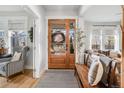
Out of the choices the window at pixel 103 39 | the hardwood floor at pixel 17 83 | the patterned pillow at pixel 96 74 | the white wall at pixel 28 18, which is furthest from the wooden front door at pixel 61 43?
the patterned pillow at pixel 96 74

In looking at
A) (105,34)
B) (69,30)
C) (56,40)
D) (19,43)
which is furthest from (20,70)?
(105,34)

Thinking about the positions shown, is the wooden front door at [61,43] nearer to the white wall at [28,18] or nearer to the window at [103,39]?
the white wall at [28,18]

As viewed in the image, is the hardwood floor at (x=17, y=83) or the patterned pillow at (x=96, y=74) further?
the hardwood floor at (x=17, y=83)

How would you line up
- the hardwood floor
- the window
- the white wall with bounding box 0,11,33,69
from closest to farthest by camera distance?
the hardwood floor < the white wall with bounding box 0,11,33,69 < the window

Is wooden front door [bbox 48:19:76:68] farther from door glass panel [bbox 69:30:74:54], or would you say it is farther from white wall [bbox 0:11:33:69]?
white wall [bbox 0:11:33:69]

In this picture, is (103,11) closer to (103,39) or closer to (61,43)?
(61,43)

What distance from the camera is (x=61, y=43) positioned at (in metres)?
7.36

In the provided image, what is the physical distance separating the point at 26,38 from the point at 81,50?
2312 mm

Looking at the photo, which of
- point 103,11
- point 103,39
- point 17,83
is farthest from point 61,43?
point 103,39

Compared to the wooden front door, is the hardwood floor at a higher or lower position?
lower

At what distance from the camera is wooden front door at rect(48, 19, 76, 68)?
7.30 meters

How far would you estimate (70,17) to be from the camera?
23.2 feet

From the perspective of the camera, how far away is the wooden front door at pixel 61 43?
24.0ft

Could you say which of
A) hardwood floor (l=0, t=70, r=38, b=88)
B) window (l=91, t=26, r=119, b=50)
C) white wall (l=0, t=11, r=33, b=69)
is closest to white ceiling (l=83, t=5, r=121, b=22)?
window (l=91, t=26, r=119, b=50)
